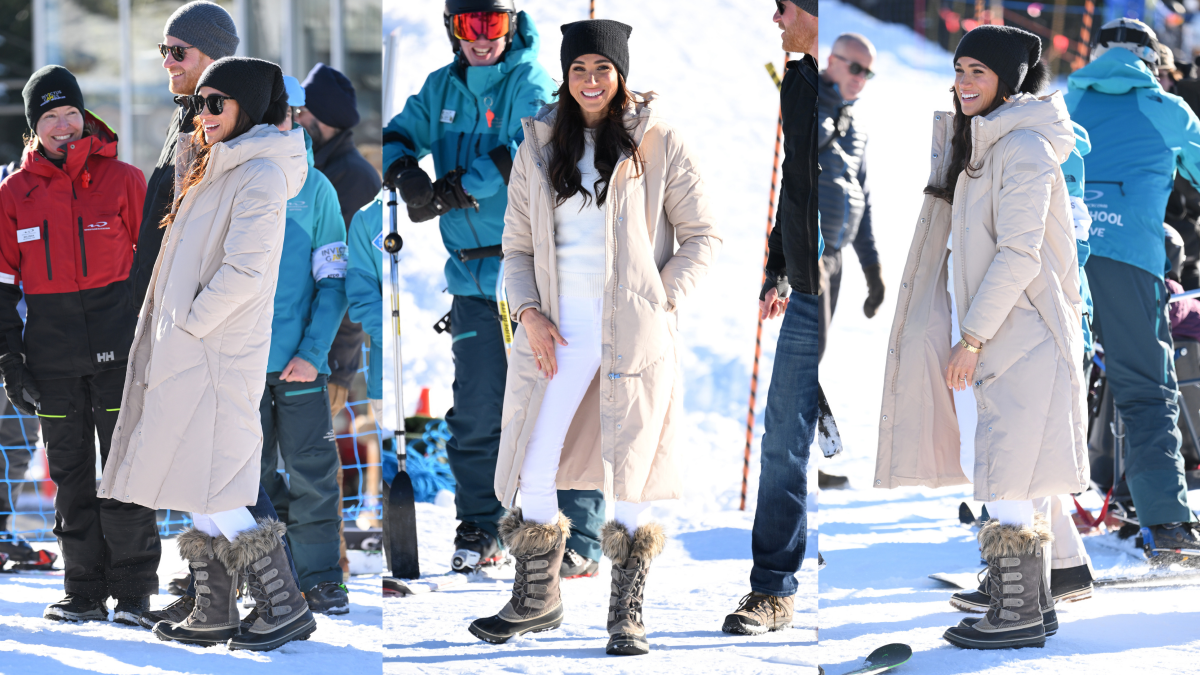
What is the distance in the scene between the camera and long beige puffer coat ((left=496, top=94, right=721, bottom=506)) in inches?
104

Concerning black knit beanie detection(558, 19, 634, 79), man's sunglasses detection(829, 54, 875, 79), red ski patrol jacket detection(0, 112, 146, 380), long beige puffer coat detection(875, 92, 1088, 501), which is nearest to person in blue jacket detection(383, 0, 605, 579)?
black knit beanie detection(558, 19, 634, 79)

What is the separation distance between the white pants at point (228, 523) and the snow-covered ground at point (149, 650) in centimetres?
30

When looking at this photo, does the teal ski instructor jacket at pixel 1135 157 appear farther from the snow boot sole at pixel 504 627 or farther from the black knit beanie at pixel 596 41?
the snow boot sole at pixel 504 627

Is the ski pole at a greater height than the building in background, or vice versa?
the building in background

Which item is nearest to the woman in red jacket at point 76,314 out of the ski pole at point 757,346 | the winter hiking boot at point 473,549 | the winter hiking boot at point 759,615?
the winter hiking boot at point 473,549

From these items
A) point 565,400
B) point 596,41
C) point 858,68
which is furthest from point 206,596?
point 858,68

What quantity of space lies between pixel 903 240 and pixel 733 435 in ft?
5.81

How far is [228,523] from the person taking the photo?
2.90 metres

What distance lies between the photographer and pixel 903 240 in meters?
4.98

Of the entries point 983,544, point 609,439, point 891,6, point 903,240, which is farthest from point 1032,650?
point 891,6

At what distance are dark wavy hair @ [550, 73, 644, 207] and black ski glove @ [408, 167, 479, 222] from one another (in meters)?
0.58

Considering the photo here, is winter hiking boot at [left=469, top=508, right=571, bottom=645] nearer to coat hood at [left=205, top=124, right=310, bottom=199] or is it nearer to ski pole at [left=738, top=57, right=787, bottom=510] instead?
ski pole at [left=738, top=57, right=787, bottom=510]

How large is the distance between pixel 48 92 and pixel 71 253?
472 mm

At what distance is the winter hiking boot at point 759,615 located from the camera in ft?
Answer: 9.30
